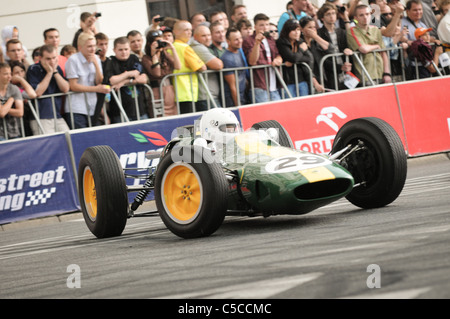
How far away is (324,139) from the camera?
1484 cm

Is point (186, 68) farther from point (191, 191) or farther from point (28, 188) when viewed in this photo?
point (191, 191)

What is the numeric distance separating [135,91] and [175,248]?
21.6 feet

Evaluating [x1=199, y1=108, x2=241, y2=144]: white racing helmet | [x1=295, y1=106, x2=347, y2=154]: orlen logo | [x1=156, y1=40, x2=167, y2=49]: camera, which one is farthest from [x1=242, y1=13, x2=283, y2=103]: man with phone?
[x1=199, y1=108, x2=241, y2=144]: white racing helmet

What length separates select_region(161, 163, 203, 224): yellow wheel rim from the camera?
8117 millimetres

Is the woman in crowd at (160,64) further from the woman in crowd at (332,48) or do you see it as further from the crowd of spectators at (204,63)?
the woman in crowd at (332,48)

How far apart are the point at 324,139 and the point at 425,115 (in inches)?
89.7

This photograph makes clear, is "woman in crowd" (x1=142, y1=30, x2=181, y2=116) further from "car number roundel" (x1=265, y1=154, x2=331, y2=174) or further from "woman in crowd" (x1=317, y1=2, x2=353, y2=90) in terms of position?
"car number roundel" (x1=265, y1=154, x2=331, y2=174)

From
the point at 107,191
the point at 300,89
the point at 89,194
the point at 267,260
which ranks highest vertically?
the point at 300,89

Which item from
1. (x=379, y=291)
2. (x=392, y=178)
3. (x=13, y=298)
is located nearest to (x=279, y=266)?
(x=379, y=291)

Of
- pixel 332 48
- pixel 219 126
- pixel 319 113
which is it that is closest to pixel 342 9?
pixel 332 48

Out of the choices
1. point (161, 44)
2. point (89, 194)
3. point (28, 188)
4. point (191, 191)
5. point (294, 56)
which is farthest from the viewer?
point (294, 56)

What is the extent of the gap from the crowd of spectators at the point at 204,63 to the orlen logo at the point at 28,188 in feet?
2.43

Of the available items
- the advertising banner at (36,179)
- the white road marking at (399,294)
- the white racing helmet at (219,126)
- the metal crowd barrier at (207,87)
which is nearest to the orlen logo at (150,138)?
the metal crowd barrier at (207,87)

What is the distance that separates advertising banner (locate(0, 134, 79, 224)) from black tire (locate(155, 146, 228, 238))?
5.00 metres
